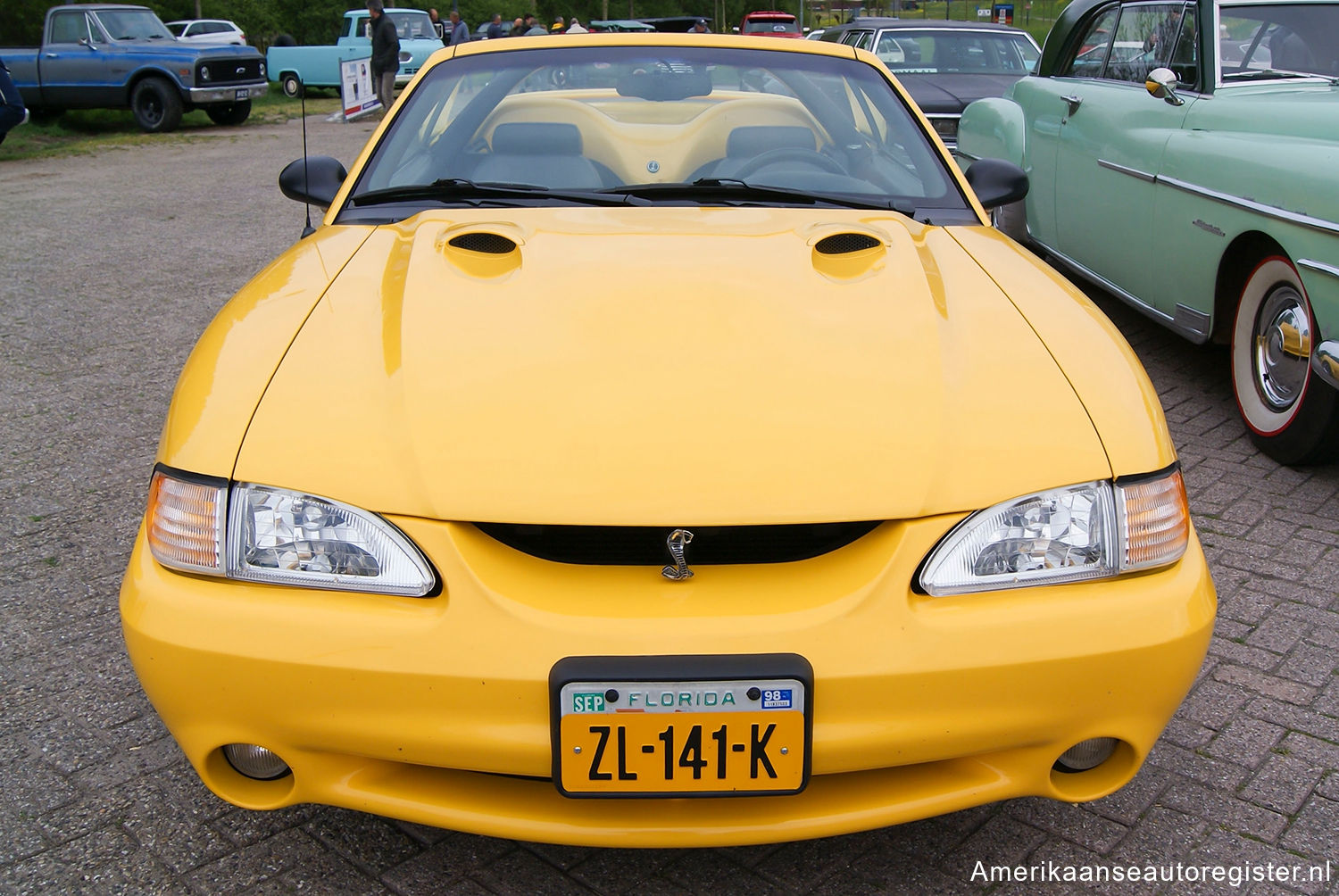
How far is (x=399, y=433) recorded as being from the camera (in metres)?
1.74

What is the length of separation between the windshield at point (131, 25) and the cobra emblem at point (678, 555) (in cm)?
1731

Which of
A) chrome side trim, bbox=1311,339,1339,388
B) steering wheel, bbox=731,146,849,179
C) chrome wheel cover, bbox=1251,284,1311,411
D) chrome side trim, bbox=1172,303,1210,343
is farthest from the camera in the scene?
chrome side trim, bbox=1172,303,1210,343

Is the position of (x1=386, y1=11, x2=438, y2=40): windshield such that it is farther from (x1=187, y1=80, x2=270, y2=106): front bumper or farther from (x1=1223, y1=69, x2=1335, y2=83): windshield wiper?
(x1=1223, y1=69, x2=1335, y2=83): windshield wiper

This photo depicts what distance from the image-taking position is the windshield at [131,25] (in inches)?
626

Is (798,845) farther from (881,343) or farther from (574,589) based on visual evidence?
(881,343)

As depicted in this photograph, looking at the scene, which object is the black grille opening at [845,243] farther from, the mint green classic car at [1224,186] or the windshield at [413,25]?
the windshield at [413,25]

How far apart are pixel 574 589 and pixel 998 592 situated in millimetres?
635

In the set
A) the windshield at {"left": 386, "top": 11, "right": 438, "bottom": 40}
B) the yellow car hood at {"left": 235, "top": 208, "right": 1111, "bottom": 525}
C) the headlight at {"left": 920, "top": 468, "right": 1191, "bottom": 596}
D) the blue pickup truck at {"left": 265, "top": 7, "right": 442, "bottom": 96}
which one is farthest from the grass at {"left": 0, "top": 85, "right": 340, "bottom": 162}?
the headlight at {"left": 920, "top": 468, "right": 1191, "bottom": 596}

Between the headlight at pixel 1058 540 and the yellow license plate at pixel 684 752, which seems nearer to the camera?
the yellow license plate at pixel 684 752

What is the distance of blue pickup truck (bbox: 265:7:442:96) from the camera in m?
24.6

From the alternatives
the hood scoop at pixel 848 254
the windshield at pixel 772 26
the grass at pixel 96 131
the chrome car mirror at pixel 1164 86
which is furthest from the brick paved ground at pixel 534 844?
the windshield at pixel 772 26

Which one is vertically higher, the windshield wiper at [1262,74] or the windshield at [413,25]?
the windshield at [413,25]

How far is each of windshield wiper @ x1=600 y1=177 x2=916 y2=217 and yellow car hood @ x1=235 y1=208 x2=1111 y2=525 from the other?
1.34 feet

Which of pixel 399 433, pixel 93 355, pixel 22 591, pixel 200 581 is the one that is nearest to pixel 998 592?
pixel 399 433
